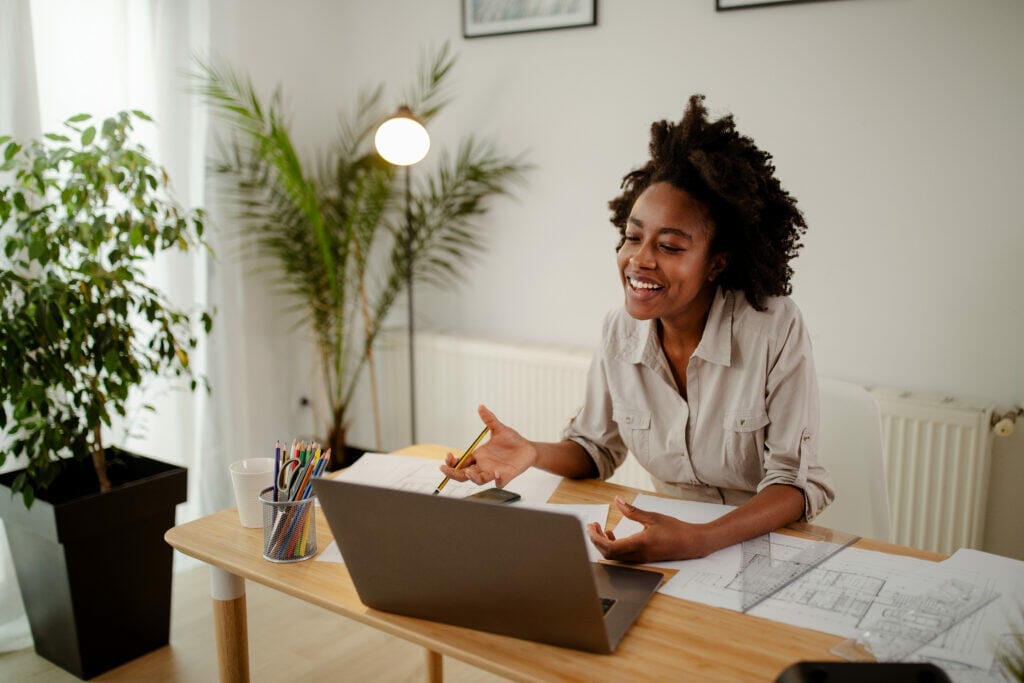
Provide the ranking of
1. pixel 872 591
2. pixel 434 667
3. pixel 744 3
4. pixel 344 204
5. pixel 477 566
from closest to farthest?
pixel 477 566 → pixel 872 591 → pixel 434 667 → pixel 744 3 → pixel 344 204

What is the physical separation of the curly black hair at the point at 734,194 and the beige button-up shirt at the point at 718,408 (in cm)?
5

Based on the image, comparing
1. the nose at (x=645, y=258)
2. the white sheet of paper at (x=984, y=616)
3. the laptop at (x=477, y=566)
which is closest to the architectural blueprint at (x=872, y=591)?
the white sheet of paper at (x=984, y=616)

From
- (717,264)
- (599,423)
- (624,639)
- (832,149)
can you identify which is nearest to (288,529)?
(624,639)

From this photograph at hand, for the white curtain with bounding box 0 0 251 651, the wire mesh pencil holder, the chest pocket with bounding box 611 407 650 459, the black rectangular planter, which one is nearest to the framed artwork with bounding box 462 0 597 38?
the white curtain with bounding box 0 0 251 651

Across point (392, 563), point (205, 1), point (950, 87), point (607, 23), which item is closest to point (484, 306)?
point (607, 23)

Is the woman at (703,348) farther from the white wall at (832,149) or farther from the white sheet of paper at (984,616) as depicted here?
the white wall at (832,149)

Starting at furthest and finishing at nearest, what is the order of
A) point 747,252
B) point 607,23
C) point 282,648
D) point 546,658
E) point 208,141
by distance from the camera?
point 208,141 → point 607,23 → point 282,648 → point 747,252 → point 546,658

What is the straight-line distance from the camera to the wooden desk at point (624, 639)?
0.99 metres

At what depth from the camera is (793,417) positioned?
5.21 ft

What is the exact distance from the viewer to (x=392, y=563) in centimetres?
109

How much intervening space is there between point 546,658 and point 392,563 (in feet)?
0.75

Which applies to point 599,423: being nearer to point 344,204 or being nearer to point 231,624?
point 231,624

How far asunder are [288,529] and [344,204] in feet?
7.82

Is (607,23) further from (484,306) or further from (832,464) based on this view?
(832,464)
